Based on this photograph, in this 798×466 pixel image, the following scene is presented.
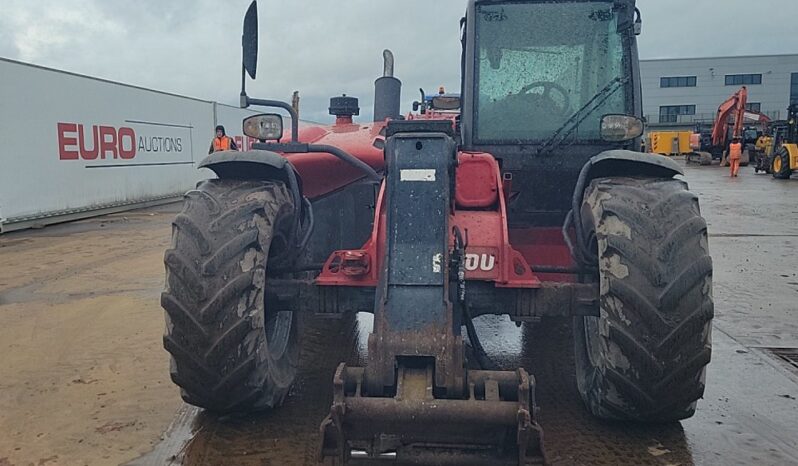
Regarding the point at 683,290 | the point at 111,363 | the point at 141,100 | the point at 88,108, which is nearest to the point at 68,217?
the point at 88,108

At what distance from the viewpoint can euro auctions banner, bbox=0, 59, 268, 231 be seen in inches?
458

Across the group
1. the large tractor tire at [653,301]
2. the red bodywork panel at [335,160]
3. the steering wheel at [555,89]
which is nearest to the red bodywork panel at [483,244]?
the red bodywork panel at [335,160]

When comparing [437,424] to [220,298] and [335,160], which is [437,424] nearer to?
[220,298]

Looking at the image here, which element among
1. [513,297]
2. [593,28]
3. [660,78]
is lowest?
[513,297]

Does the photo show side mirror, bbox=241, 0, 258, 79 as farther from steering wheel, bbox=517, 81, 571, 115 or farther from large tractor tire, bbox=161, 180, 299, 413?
steering wheel, bbox=517, 81, 571, 115

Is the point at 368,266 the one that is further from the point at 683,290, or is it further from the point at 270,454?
the point at 683,290

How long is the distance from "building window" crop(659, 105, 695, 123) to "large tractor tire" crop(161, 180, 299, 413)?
6646 cm

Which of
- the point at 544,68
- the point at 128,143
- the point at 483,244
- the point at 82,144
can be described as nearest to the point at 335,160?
the point at 544,68

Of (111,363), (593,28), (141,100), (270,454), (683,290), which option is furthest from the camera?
(141,100)

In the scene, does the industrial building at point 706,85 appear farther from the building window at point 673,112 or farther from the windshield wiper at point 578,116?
the windshield wiper at point 578,116

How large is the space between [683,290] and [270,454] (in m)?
2.10

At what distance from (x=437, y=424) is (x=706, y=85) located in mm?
70403

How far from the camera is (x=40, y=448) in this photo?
135 inches

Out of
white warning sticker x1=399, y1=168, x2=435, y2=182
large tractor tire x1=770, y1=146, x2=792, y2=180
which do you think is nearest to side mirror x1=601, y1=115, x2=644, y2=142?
white warning sticker x1=399, y1=168, x2=435, y2=182
